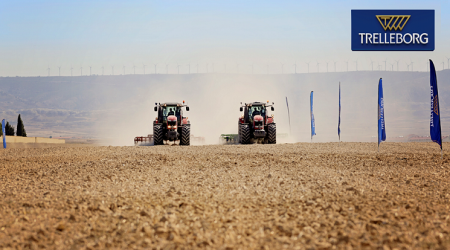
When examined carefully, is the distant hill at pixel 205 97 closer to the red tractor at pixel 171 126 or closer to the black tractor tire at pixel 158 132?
the red tractor at pixel 171 126

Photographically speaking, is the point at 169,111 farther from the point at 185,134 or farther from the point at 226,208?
the point at 226,208

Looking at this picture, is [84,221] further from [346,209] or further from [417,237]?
[417,237]

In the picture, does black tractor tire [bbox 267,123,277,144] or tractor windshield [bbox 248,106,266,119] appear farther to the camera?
tractor windshield [bbox 248,106,266,119]

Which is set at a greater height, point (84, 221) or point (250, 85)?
point (250, 85)

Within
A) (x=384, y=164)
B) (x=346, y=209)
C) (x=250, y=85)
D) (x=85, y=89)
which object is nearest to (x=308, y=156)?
(x=384, y=164)

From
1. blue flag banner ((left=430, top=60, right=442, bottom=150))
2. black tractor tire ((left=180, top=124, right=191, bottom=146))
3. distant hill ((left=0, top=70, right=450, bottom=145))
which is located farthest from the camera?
distant hill ((left=0, top=70, right=450, bottom=145))

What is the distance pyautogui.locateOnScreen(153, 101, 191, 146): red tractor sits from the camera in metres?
27.6

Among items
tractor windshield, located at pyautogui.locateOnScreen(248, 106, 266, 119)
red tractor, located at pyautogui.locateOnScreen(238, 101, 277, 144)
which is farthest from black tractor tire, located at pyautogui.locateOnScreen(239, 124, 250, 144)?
tractor windshield, located at pyautogui.locateOnScreen(248, 106, 266, 119)

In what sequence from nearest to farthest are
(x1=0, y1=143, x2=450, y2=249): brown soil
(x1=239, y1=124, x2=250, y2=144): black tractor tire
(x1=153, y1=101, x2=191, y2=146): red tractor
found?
(x1=0, y1=143, x2=450, y2=249): brown soil
(x1=153, y1=101, x2=191, y2=146): red tractor
(x1=239, y1=124, x2=250, y2=144): black tractor tire

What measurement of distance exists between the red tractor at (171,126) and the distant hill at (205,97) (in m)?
85.3

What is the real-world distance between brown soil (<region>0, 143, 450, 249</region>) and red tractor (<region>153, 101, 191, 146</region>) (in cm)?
1352

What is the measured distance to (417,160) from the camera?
17031mm

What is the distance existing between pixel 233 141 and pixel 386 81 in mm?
150917

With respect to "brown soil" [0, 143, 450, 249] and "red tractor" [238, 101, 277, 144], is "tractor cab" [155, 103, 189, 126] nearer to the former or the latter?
"red tractor" [238, 101, 277, 144]
